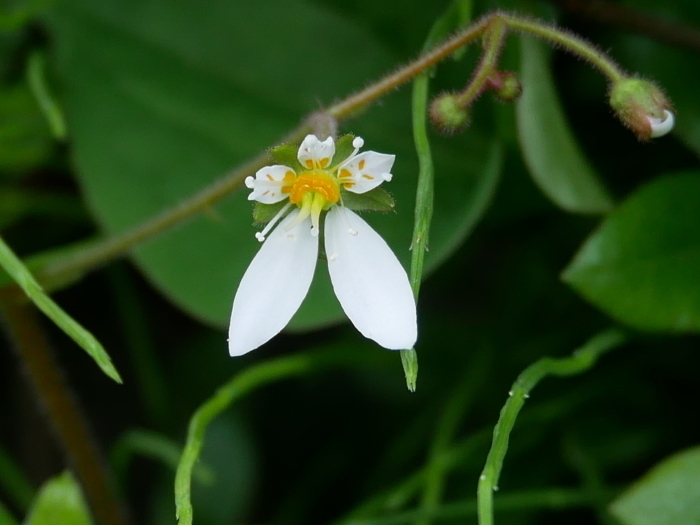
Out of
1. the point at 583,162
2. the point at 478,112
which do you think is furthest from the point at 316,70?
the point at 583,162

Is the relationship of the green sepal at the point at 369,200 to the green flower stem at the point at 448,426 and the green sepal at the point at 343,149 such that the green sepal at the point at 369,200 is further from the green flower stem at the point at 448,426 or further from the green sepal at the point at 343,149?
the green flower stem at the point at 448,426

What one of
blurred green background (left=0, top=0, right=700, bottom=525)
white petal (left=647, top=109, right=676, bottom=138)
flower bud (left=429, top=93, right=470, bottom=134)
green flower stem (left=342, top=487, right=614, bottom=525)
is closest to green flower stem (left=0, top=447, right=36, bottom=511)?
blurred green background (left=0, top=0, right=700, bottom=525)

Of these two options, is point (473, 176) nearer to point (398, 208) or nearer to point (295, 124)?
point (398, 208)

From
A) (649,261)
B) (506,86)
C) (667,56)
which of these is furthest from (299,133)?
(667,56)

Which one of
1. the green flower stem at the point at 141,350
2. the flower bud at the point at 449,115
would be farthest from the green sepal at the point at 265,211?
the green flower stem at the point at 141,350

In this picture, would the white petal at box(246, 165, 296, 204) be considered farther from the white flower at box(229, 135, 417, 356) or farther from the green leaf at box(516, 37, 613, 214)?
the green leaf at box(516, 37, 613, 214)

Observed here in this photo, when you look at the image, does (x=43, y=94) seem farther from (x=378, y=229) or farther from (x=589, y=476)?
(x=589, y=476)
